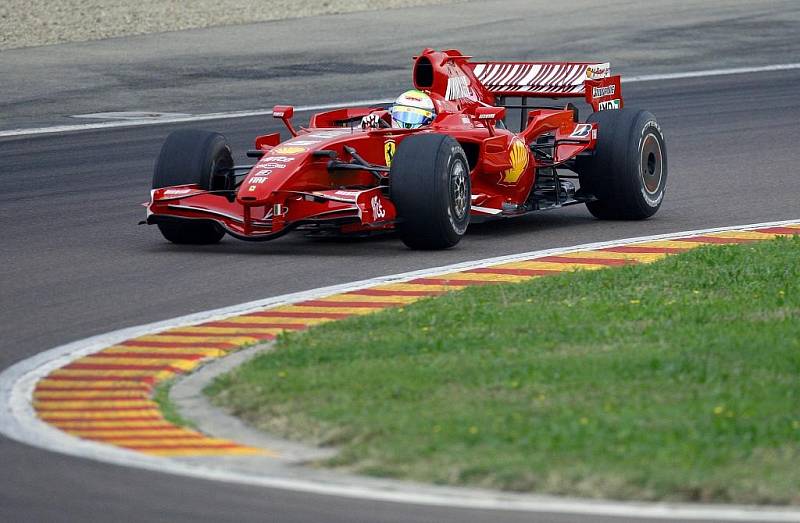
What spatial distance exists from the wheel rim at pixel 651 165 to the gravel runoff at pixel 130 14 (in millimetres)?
18808

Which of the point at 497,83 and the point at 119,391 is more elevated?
the point at 497,83

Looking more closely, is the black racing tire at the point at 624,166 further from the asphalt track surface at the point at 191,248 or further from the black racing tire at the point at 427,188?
the black racing tire at the point at 427,188

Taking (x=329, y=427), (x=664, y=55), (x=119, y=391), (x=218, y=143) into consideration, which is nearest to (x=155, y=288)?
(x=218, y=143)

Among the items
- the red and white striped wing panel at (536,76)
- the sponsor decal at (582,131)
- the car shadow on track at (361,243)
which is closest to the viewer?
the car shadow on track at (361,243)

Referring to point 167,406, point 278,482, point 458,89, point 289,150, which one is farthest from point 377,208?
point 278,482

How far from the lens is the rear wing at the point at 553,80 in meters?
16.2

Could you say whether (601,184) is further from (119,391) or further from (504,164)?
(119,391)

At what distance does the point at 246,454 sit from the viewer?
781cm

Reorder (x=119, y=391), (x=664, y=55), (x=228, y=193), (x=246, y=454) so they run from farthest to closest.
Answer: (x=664, y=55), (x=228, y=193), (x=119, y=391), (x=246, y=454)

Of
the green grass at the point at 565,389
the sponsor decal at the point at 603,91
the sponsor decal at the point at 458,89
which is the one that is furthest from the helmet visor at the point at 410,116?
the green grass at the point at 565,389

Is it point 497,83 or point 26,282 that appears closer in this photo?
point 26,282

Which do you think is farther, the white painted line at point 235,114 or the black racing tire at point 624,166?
the white painted line at point 235,114

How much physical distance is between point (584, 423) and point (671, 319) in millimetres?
2726

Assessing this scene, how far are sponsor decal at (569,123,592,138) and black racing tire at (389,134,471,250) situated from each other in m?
1.93
